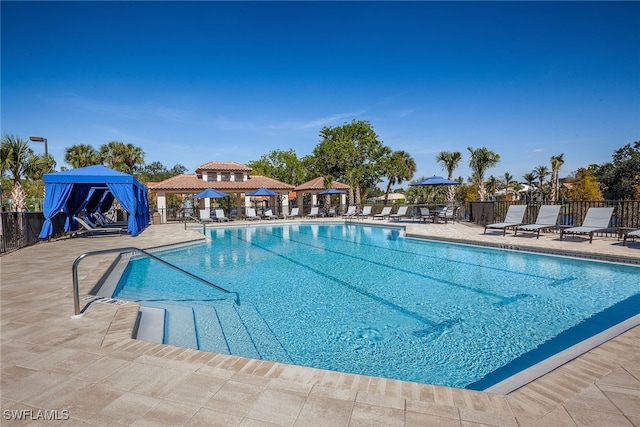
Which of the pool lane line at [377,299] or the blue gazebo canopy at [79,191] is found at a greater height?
the blue gazebo canopy at [79,191]

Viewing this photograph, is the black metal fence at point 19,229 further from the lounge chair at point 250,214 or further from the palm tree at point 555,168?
the palm tree at point 555,168

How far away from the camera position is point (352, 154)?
28453 millimetres

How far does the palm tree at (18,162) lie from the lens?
14281 millimetres

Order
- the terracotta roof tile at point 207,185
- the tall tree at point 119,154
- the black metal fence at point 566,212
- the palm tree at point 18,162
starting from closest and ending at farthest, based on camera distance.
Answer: the black metal fence at point 566,212 < the palm tree at point 18,162 < the terracotta roof tile at point 207,185 < the tall tree at point 119,154

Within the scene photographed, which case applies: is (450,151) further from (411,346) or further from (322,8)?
(411,346)

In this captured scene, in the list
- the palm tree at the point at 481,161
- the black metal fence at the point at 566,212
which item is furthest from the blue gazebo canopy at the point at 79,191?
the palm tree at the point at 481,161

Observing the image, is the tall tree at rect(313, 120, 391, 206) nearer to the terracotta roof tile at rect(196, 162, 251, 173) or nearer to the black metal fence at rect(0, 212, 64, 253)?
the terracotta roof tile at rect(196, 162, 251, 173)

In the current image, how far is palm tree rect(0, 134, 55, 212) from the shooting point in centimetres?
1428

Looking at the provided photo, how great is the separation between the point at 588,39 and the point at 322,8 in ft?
40.8

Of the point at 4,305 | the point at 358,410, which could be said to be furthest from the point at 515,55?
the point at 4,305

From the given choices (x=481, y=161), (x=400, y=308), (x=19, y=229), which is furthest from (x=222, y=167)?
(x=400, y=308)

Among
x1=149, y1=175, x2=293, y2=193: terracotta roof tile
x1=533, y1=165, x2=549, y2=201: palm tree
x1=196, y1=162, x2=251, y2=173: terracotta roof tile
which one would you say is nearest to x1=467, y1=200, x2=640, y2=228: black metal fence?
x1=149, y1=175, x2=293, y2=193: terracotta roof tile

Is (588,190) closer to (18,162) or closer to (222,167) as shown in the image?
(222,167)

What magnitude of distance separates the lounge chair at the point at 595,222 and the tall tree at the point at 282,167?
3598 centimetres
